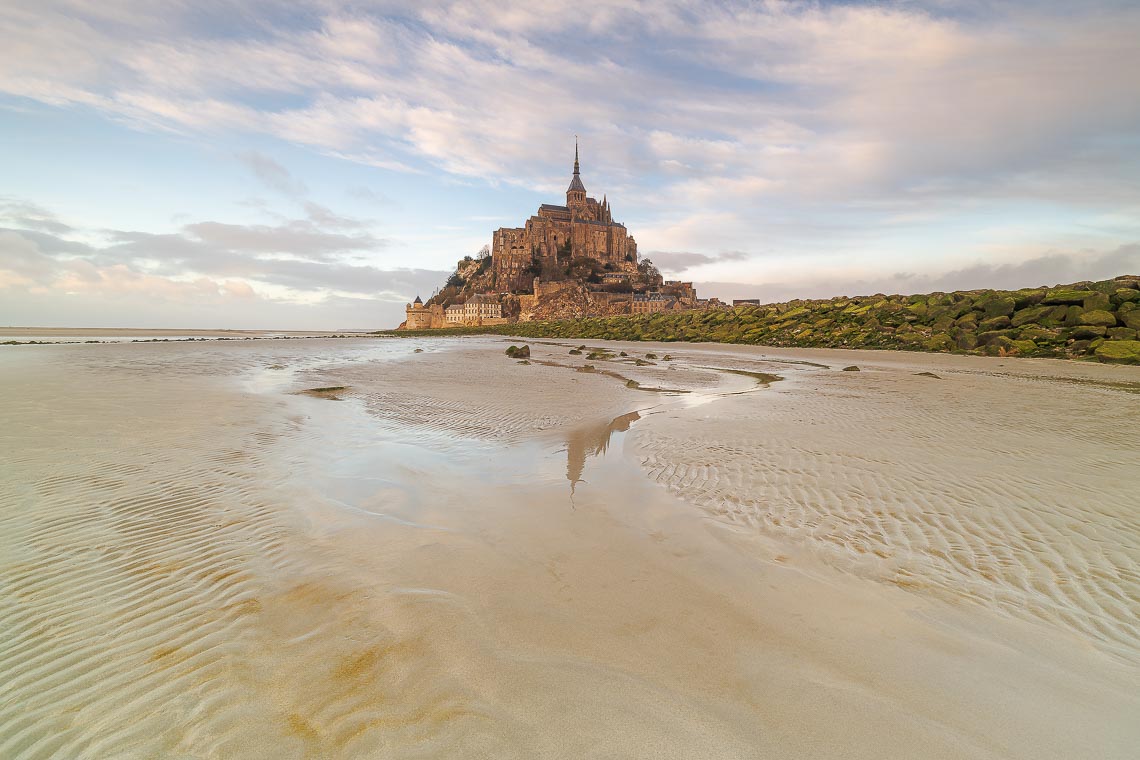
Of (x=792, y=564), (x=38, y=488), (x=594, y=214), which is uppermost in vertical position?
(x=594, y=214)

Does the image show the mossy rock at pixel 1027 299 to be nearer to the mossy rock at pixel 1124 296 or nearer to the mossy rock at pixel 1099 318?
the mossy rock at pixel 1124 296

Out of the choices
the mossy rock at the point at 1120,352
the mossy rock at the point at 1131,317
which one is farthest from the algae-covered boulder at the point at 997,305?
the mossy rock at the point at 1120,352

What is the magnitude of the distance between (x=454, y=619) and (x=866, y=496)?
369 centimetres

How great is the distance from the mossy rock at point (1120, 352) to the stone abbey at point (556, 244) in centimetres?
9781

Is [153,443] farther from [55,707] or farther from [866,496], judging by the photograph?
[866,496]

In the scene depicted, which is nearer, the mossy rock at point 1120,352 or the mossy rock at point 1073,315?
the mossy rock at point 1120,352

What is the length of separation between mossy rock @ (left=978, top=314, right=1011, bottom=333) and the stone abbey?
93649 mm

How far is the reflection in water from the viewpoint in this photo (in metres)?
5.32

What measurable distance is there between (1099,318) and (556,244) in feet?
343

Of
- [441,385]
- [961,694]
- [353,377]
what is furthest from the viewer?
[353,377]

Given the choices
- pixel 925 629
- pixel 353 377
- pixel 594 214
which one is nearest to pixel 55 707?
pixel 925 629

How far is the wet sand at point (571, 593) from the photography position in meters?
1.80

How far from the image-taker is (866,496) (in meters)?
4.26

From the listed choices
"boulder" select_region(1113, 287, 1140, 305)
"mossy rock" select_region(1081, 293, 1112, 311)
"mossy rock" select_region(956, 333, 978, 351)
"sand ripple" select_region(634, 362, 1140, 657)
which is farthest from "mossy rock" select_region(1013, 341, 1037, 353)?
"sand ripple" select_region(634, 362, 1140, 657)
